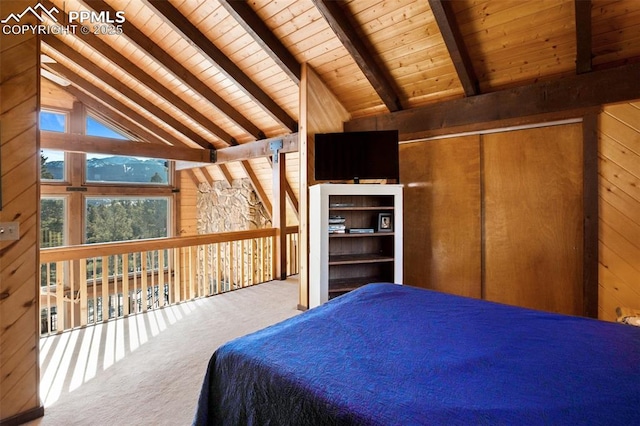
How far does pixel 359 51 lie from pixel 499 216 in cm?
199

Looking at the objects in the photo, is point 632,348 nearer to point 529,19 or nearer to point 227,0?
point 529,19

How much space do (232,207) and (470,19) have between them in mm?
5791

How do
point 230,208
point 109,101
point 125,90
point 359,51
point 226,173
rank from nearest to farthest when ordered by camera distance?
point 359,51
point 125,90
point 109,101
point 226,173
point 230,208

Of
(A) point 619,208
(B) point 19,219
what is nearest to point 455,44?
(A) point 619,208

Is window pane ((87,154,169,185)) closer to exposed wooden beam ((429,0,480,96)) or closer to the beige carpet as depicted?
the beige carpet

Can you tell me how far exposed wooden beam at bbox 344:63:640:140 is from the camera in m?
→ 2.50

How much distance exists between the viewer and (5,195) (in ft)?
6.16

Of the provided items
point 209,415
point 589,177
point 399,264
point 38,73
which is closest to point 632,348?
point 209,415

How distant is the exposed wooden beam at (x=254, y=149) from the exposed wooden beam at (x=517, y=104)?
135 cm

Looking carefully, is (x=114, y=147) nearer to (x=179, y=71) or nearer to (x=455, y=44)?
(x=179, y=71)

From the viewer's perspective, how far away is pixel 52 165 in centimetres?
614

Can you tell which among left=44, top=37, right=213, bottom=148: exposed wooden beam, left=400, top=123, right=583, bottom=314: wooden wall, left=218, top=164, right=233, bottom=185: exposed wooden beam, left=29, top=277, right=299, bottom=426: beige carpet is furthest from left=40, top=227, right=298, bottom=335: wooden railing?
left=400, top=123, right=583, bottom=314: wooden wall

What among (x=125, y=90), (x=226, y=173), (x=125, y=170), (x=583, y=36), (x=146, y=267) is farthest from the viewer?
(x=226, y=173)

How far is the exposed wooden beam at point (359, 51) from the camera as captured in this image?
9.26 feet
